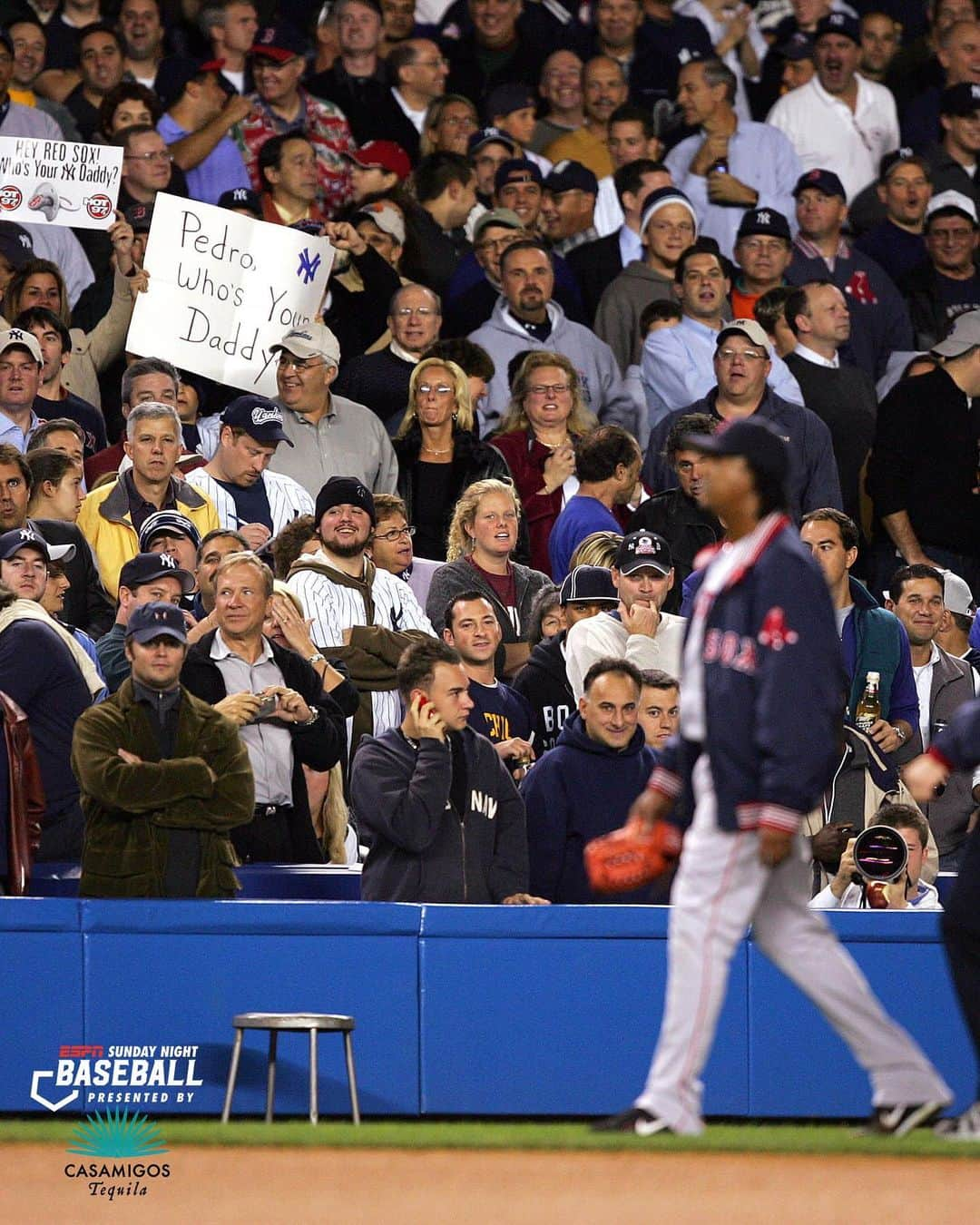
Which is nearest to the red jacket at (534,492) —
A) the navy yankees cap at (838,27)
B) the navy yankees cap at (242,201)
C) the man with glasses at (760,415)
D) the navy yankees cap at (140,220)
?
the man with glasses at (760,415)

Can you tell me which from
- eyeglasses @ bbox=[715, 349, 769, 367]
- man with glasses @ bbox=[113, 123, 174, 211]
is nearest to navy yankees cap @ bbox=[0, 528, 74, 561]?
man with glasses @ bbox=[113, 123, 174, 211]

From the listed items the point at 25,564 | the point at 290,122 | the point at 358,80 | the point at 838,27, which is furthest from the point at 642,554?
the point at 838,27

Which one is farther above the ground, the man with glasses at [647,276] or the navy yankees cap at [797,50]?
the navy yankees cap at [797,50]

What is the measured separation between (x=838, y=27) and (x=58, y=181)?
718cm

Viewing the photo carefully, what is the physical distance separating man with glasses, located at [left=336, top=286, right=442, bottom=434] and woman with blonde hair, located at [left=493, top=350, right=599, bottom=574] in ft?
2.34

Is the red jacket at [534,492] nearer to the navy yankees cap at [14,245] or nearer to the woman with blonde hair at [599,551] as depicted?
the woman with blonde hair at [599,551]

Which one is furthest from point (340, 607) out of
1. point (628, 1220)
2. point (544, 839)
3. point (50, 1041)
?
point (628, 1220)

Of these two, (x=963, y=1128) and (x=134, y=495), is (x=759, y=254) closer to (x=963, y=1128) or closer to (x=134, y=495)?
(x=134, y=495)

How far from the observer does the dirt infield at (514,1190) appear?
5824 mm

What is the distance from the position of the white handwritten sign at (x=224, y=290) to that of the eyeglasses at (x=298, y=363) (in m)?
0.35

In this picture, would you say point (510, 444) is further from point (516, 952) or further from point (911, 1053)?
point (911, 1053)

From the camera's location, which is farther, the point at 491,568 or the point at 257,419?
the point at 257,419

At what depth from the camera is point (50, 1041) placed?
9492mm

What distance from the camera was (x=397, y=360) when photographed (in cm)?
1354
